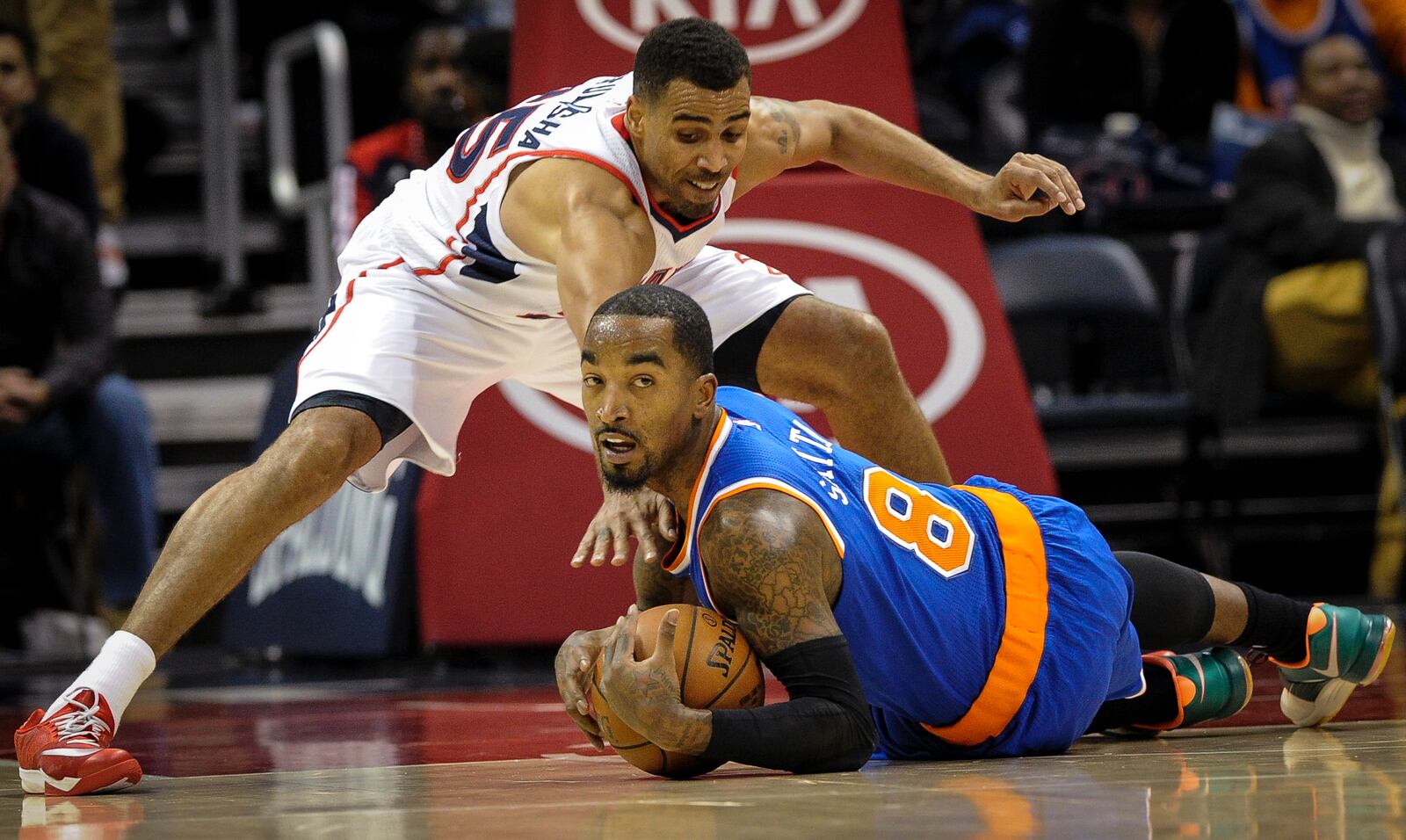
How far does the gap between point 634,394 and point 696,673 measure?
474 millimetres

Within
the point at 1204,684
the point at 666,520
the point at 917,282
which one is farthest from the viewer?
the point at 917,282

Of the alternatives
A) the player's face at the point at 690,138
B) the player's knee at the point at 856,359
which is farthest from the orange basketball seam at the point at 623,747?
the player's knee at the point at 856,359

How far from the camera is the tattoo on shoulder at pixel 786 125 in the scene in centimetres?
428

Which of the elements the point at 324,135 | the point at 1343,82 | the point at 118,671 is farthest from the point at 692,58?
the point at 324,135

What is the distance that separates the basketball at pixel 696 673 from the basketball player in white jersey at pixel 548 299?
17 centimetres

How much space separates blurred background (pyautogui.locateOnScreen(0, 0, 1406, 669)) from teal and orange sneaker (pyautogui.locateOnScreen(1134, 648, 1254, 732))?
2416 millimetres

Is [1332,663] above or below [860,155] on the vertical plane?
below

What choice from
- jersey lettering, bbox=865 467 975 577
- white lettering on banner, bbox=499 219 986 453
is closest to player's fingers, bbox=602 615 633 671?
jersey lettering, bbox=865 467 975 577

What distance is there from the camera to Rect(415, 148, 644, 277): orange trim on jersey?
3.88 m

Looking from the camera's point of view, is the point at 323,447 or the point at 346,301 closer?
the point at 323,447

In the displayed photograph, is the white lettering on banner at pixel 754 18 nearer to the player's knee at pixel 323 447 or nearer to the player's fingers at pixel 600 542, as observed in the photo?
the player's knee at pixel 323 447

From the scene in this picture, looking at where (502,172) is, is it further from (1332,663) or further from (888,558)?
(1332,663)

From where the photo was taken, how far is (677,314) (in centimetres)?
312

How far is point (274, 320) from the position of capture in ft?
28.8
